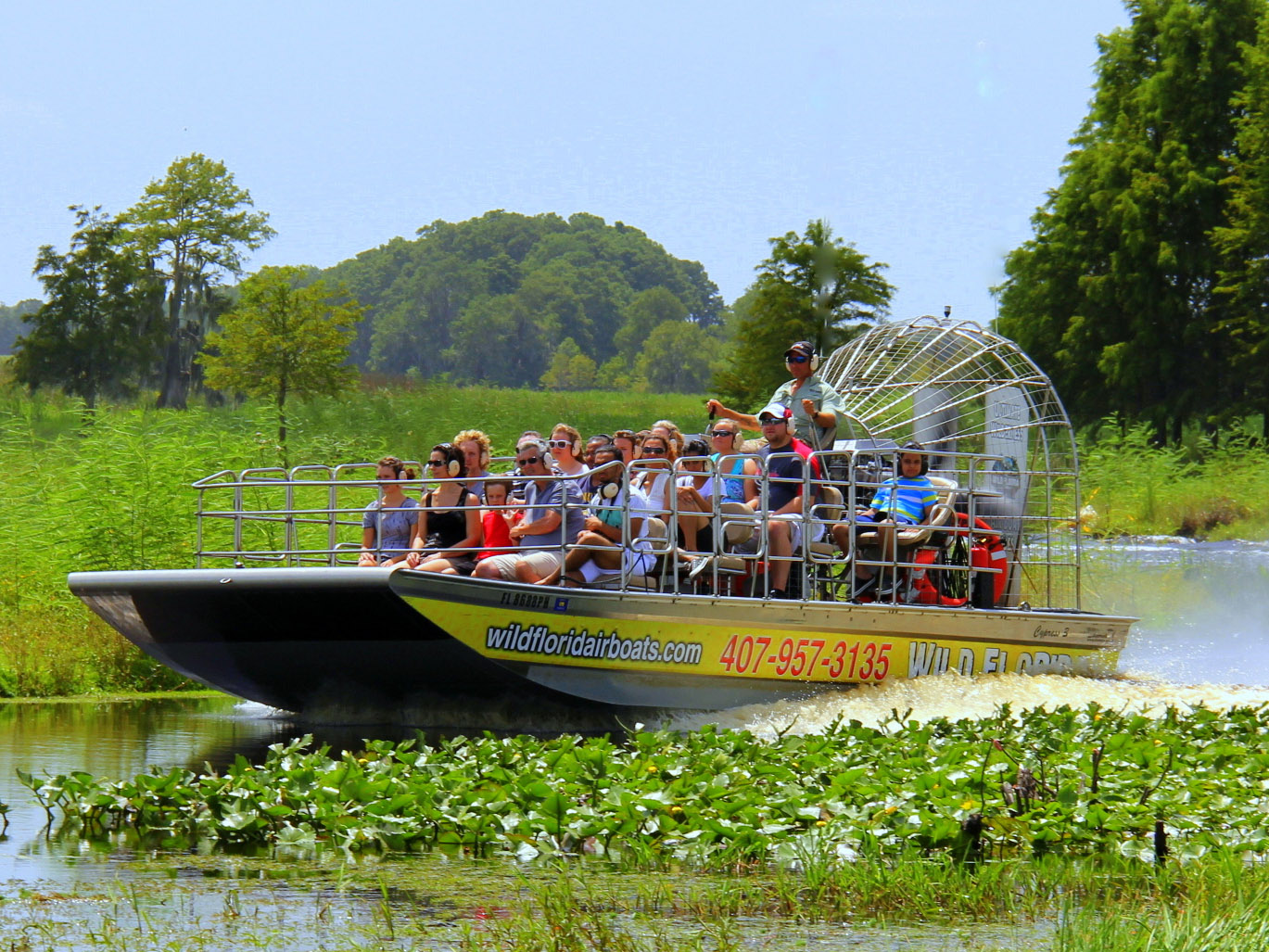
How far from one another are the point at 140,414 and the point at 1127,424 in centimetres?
3408

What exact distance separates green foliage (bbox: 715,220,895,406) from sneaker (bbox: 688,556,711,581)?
31133mm

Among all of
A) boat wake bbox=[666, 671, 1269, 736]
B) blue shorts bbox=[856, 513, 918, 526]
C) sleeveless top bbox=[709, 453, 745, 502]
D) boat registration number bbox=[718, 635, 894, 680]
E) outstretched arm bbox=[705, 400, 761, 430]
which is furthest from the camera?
blue shorts bbox=[856, 513, 918, 526]

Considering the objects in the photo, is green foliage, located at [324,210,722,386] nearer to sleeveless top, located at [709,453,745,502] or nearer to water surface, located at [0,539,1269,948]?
water surface, located at [0,539,1269,948]

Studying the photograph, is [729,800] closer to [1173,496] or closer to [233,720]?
[233,720]

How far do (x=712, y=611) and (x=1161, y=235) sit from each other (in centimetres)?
4039

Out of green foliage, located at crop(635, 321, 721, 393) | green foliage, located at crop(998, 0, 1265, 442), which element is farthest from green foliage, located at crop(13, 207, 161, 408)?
green foliage, located at crop(635, 321, 721, 393)

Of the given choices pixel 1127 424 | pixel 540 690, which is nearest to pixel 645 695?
pixel 540 690

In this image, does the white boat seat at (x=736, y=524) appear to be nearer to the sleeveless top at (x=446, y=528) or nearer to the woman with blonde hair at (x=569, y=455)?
the woman with blonde hair at (x=569, y=455)

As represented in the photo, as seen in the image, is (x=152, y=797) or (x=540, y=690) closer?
(x=152, y=797)

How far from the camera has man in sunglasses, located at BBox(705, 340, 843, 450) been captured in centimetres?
1415

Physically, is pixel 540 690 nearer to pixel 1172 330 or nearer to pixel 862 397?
pixel 862 397

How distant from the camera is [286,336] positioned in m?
37.2

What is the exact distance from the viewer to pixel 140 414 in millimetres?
19938

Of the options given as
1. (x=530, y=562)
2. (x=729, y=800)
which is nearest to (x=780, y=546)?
(x=530, y=562)
